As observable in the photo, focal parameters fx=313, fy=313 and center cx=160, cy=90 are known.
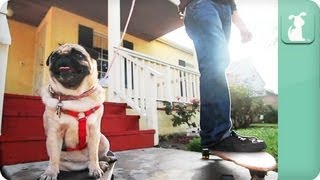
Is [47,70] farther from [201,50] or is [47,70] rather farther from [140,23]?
[201,50]

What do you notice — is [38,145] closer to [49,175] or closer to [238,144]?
[49,175]

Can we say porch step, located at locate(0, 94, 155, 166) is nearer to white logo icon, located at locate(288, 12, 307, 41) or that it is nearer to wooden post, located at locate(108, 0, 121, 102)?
wooden post, located at locate(108, 0, 121, 102)

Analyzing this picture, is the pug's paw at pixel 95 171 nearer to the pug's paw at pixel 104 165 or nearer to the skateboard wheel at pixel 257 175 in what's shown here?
the pug's paw at pixel 104 165

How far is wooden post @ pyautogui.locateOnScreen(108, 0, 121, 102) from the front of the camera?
0.95 m

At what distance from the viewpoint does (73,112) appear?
908mm

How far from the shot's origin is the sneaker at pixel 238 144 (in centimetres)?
88

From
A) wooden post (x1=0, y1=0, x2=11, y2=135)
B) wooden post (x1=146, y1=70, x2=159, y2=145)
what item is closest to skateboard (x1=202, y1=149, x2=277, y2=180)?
wooden post (x1=146, y1=70, x2=159, y2=145)

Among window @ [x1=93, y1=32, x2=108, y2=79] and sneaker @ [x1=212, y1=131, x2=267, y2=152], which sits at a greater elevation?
window @ [x1=93, y1=32, x2=108, y2=79]

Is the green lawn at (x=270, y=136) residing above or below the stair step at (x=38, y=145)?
above

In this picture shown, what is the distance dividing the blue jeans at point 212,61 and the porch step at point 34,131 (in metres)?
0.20

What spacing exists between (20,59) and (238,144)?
70 centimetres

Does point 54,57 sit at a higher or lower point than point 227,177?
higher

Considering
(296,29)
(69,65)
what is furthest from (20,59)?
(296,29)

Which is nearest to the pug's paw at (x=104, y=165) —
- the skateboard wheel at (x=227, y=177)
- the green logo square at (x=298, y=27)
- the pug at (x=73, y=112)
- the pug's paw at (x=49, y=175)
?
the pug at (x=73, y=112)
